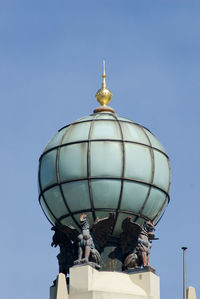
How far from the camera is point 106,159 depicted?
160 ft

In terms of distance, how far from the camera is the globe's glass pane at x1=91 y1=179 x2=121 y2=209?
4834cm

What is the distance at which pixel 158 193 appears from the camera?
49219mm

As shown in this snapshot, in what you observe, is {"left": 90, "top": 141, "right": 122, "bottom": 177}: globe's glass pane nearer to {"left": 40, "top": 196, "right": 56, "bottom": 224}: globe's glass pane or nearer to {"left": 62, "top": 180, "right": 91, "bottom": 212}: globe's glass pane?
{"left": 62, "top": 180, "right": 91, "bottom": 212}: globe's glass pane

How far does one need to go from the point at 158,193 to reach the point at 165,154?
167 centimetres

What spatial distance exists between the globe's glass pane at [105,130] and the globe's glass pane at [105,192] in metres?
1.74

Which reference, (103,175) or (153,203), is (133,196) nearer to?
(153,203)

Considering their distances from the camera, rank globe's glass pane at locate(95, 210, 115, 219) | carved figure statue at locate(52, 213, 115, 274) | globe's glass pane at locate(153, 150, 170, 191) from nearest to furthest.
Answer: carved figure statue at locate(52, 213, 115, 274), globe's glass pane at locate(95, 210, 115, 219), globe's glass pane at locate(153, 150, 170, 191)

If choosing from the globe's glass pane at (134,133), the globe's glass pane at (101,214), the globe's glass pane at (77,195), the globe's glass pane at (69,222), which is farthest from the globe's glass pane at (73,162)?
the globe's glass pane at (134,133)

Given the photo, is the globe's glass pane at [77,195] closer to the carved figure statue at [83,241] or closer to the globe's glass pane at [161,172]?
the carved figure statue at [83,241]

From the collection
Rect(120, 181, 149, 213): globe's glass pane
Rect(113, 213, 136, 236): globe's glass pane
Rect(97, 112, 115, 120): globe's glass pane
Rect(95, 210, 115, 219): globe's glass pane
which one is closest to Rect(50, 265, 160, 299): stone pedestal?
Rect(113, 213, 136, 236): globe's glass pane

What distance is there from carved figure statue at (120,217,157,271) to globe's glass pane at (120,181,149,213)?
1.44 ft

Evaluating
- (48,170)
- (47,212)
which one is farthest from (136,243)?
(48,170)

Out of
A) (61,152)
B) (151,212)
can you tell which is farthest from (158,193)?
(61,152)

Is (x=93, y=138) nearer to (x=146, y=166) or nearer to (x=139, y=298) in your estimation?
(x=146, y=166)
